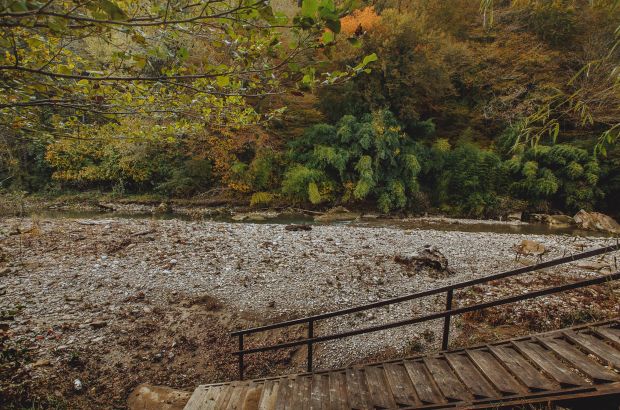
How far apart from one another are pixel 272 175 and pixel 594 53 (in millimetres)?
17713

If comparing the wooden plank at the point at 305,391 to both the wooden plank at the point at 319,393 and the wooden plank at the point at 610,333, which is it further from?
the wooden plank at the point at 610,333

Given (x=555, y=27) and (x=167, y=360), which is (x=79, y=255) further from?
(x=555, y=27)

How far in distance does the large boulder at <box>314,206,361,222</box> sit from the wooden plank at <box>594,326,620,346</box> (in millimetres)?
12103

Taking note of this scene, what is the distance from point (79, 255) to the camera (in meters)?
7.50

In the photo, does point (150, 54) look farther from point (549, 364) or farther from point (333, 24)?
point (549, 364)

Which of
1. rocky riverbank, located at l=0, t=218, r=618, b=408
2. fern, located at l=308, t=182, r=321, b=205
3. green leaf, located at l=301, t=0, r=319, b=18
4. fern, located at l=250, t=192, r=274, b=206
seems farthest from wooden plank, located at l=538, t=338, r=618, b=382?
fern, located at l=250, t=192, r=274, b=206

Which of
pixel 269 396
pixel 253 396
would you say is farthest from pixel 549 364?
pixel 253 396

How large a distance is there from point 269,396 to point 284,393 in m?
0.19

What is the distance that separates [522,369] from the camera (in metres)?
2.65

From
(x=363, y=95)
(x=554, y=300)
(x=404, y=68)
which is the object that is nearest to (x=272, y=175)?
(x=363, y=95)

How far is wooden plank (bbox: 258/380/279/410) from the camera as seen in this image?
3.24 m

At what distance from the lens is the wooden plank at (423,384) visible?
269 cm

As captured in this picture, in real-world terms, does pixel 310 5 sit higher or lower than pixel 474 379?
higher

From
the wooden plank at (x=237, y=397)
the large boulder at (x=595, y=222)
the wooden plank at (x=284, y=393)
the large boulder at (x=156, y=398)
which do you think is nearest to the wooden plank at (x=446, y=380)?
the wooden plank at (x=284, y=393)
